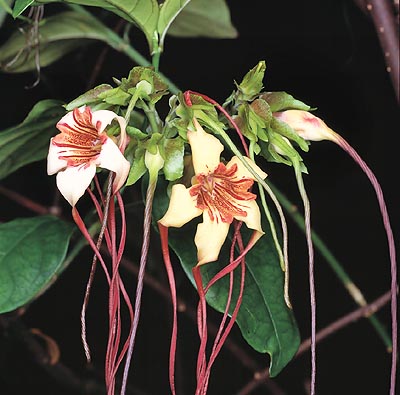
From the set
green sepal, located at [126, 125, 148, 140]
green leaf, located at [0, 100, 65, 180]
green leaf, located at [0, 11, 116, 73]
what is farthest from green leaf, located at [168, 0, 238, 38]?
green sepal, located at [126, 125, 148, 140]

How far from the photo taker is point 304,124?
50 cm

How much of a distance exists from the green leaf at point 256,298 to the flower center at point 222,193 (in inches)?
3.4

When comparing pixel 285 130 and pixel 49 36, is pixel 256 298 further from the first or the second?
pixel 49 36

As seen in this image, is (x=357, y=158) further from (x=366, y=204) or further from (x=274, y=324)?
(x=366, y=204)

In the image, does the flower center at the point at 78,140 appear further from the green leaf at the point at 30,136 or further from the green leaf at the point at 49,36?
the green leaf at the point at 49,36

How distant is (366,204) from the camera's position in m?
0.86

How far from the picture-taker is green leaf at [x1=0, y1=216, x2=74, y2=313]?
58 cm

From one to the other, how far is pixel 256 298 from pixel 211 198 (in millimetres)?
122

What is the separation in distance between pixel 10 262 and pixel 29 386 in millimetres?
298

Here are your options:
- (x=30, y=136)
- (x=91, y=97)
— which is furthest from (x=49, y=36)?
(x=91, y=97)

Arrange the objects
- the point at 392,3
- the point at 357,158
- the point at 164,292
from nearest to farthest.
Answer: the point at 357,158 < the point at 392,3 < the point at 164,292

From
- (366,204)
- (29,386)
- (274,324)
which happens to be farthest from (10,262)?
(366,204)

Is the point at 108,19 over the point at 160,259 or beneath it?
over

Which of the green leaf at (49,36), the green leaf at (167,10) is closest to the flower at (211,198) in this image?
the green leaf at (167,10)
